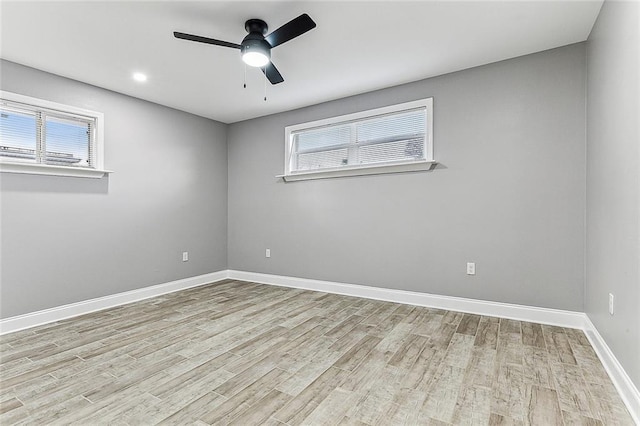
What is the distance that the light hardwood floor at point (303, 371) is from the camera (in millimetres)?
1634

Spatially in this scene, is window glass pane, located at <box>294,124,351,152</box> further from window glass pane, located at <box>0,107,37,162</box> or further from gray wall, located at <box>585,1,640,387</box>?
window glass pane, located at <box>0,107,37,162</box>

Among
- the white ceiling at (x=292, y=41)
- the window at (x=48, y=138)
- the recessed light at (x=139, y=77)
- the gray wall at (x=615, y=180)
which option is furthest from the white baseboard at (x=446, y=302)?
the recessed light at (x=139, y=77)

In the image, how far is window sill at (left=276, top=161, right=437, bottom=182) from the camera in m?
3.49

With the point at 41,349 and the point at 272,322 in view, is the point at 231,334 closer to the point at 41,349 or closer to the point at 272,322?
the point at 272,322

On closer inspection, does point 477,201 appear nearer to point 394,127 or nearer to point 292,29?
point 394,127

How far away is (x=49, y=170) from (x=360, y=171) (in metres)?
3.25

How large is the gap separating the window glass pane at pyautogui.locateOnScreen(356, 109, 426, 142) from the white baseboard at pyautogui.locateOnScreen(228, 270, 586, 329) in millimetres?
1807

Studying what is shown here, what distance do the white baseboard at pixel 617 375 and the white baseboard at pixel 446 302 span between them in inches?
11.8

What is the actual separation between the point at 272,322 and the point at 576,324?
8.89 feet

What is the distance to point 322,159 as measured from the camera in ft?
14.1

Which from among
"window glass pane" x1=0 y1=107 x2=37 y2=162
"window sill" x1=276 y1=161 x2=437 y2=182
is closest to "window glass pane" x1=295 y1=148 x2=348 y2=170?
"window sill" x1=276 y1=161 x2=437 y2=182

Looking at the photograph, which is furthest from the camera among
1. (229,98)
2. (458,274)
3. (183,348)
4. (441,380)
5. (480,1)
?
(229,98)

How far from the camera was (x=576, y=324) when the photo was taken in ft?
9.05

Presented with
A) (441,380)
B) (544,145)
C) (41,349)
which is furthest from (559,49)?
(41,349)
